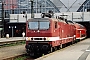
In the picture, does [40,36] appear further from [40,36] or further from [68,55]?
[68,55]

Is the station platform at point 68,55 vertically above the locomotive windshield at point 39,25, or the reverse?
the locomotive windshield at point 39,25

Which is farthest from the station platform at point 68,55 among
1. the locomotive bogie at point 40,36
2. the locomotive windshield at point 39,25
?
the locomotive windshield at point 39,25

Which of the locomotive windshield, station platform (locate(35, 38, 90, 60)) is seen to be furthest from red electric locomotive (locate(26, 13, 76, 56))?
station platform (locate(35, 38, 90, 60))

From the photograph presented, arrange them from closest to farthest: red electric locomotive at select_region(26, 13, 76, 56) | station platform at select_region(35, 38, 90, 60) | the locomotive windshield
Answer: station platform at select_region(35, 38, 90, 60) < red electric locomotive at select_region(26, 13, 76, 56) < the locomotive windshield

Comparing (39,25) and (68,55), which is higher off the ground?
(39,25)

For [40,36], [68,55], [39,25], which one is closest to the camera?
[68,55]

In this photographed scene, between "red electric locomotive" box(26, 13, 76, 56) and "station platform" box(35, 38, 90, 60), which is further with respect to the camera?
"red electric locomotive" box(26, 13, 76, 56)

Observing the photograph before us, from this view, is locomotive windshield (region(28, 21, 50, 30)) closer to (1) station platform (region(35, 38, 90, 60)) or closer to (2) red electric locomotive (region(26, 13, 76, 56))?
(2) red electric locomotive (region(26, 13, 76, 56))

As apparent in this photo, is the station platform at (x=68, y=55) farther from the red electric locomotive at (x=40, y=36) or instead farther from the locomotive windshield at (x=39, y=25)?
the locomotive windshield at (x=39, y=25)

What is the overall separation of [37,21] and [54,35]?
6.12 feet

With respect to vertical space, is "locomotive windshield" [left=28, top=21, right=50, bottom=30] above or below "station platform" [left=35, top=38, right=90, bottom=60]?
above

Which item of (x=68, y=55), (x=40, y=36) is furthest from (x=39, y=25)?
(x=68, y=55)

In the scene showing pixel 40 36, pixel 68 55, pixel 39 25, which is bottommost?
pixel 68 55

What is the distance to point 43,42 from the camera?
2106 cm
